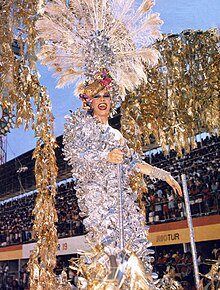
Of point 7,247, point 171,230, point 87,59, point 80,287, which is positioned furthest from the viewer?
point 7,247

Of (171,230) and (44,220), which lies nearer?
(44,220)

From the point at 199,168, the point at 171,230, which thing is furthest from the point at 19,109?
the point at 199,168

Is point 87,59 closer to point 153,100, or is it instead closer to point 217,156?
point 153,100

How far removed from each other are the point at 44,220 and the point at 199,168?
732 centimetres

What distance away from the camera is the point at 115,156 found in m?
2.64

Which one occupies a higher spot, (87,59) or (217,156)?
(217,156)

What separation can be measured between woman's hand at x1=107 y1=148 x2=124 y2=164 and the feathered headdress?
658mm

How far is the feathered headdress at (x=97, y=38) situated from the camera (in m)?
3.13

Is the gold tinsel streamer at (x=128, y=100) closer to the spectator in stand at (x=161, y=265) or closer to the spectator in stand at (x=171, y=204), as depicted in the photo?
the spectator in stand at (x=171, y=204)

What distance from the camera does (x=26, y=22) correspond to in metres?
4.05

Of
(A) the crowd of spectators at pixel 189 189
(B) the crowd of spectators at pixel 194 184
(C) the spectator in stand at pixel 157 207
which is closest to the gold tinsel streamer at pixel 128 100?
(A) the crowd of spectators at pixel 189 189

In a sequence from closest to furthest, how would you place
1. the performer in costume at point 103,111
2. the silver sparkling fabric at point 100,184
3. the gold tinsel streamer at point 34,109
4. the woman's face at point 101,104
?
1. the performer in costume at point 103,111
2. the silver sparkling fabric at point 100,184
3. the woman's face at point 101,104
4. the gold tinsel streamer at point 34,109

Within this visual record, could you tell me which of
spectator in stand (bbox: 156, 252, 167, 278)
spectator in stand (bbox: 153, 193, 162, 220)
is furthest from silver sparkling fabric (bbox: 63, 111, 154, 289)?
spectator in stand (bbox: 153, 193, 162, 220)

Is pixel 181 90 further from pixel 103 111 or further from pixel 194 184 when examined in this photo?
pixel 194 184
